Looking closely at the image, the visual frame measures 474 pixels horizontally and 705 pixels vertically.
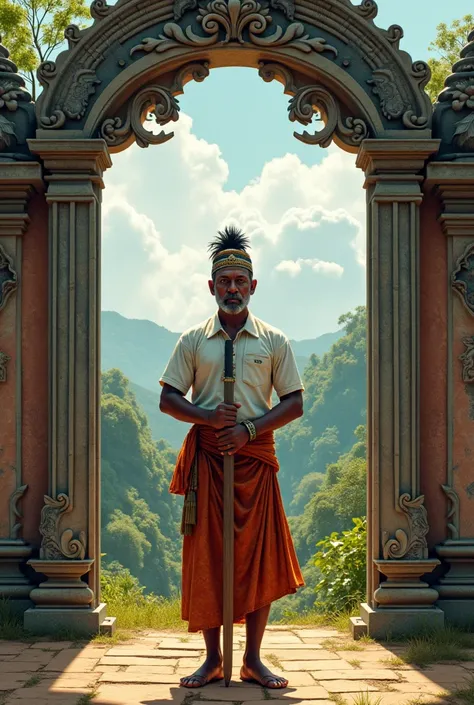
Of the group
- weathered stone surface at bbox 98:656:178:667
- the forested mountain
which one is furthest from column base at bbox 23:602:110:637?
the forested mountain

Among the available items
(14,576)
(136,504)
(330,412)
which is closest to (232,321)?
(14,576)

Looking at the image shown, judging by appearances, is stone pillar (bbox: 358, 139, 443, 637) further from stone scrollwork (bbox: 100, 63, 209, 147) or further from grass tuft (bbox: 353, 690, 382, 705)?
grass tuft (bbox: 353, 690, 382, 705)

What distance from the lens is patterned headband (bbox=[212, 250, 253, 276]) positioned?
17.2 ft

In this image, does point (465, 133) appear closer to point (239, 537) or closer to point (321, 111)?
point (321, 111)

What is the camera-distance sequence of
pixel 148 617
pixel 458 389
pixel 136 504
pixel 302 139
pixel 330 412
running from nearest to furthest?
pixel 458 389 < pixel 302 139 < pixel 148 617 < pixel 136 504 < pixel 330 412

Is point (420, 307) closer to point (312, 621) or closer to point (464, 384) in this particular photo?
point (464, 384)

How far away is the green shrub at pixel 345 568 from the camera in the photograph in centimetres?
813

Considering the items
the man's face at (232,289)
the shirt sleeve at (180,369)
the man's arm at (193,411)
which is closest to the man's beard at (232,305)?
the man's face at (232,289)

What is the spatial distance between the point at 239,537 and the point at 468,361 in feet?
7.77

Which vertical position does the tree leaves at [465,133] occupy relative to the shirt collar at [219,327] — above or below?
above

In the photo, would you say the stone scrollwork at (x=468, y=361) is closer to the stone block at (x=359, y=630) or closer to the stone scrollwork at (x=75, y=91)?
the stone block at (x=359, y=630)

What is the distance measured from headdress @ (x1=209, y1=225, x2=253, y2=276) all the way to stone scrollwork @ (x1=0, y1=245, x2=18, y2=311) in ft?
6.45

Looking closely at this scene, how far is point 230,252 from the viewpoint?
529cm

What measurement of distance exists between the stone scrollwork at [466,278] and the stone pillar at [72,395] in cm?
235
